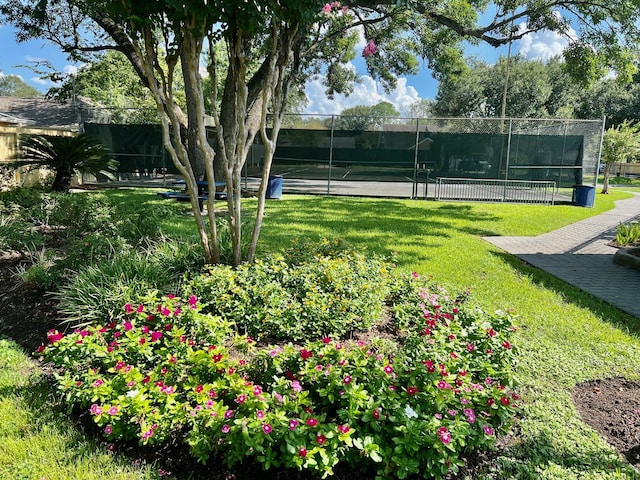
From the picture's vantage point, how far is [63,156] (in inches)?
341

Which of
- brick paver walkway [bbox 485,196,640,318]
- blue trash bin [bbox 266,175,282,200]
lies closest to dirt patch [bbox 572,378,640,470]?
brick paver walkway [bbox 485,196,640,318]

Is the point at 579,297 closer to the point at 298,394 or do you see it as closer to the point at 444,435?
the point at 444,435

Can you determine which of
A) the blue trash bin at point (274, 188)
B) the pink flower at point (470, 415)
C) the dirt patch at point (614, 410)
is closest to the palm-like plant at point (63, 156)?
the blue trash bin at point (274, 188)

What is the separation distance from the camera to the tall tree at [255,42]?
3561mm

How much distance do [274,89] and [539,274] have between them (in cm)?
412

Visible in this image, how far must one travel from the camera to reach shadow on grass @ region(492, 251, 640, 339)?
13.6 ft

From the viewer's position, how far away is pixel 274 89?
14.4ft

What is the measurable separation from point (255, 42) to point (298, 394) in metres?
12.4

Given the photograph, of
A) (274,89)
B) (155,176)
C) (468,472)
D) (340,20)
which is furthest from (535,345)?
(155,176)

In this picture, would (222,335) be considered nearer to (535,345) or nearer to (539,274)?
(535,345)

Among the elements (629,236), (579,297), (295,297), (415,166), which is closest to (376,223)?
(629,236)

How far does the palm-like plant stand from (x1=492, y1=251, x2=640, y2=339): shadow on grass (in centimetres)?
818

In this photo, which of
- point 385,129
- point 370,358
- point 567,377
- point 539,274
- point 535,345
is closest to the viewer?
point 370,358

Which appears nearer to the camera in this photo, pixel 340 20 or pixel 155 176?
pixel 340 20
